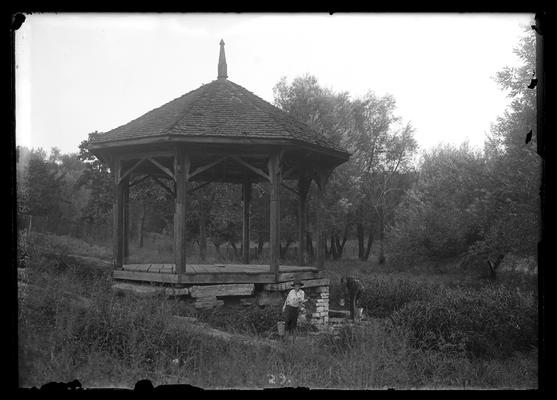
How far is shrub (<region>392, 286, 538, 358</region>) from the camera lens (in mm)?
9812

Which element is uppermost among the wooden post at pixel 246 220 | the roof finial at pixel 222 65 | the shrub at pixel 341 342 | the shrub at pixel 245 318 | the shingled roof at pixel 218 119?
the roof finial at pixel 222 65

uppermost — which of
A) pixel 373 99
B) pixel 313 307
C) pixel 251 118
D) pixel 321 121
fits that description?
pixel 373 99

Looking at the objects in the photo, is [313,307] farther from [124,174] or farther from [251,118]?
[124,174]

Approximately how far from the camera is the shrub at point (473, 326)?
9.81m

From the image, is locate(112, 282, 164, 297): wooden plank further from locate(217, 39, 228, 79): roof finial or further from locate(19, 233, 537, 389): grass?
locate(217, 39, 228, 79): roof finial

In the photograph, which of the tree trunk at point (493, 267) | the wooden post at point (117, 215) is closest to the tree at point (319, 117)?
the tree trunk at point (493, 267)


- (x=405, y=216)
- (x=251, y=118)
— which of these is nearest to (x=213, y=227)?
(x=405, y=216)

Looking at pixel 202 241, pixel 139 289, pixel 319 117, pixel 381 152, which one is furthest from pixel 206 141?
pixel 381 152

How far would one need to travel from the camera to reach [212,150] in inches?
491

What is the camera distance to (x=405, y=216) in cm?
2939

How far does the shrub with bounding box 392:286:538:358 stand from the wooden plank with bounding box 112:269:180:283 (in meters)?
5.08

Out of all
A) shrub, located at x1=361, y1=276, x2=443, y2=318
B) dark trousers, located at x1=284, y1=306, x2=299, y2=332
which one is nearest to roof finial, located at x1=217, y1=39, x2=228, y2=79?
dark trousers, located at x1=284, y1=306, x2=299, y2=332

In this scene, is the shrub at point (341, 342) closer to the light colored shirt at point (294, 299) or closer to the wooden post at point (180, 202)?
the light colored shirt at point (294, 299)
